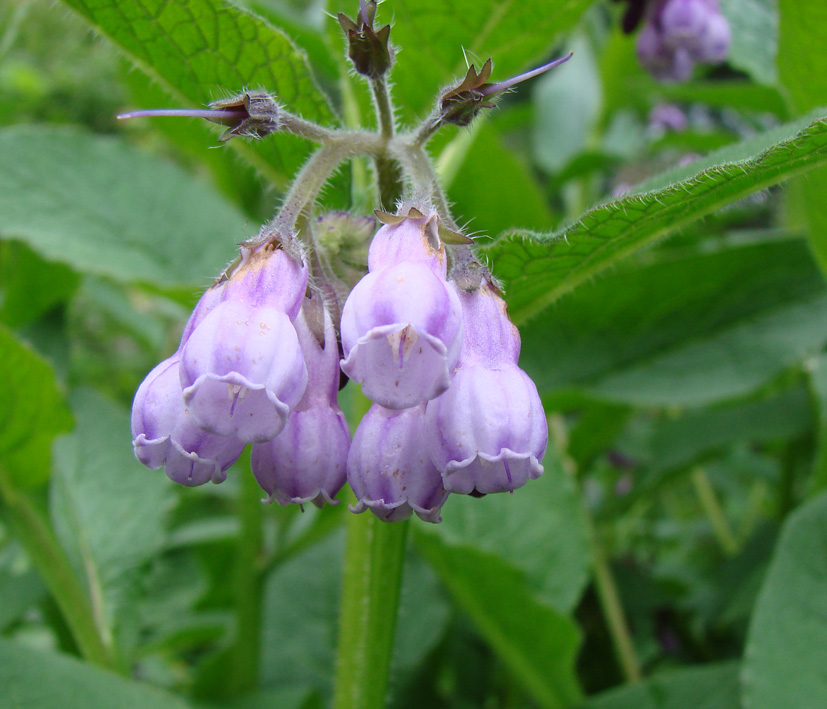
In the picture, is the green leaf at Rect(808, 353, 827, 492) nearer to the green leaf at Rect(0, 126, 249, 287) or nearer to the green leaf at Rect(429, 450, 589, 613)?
the green leaf at Rect(429, 450, 589, 613)

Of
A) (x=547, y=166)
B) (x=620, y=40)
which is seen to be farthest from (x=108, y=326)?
(x=620, y=40)

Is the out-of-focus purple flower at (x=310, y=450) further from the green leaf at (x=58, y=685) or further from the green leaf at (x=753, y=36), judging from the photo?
the green leaf at (x=753, y=36)

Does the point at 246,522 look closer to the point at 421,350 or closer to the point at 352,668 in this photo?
the point at 352,668

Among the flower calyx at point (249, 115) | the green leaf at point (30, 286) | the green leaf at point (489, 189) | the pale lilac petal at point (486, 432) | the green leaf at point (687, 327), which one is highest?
the flower calyx at point (249, 115)

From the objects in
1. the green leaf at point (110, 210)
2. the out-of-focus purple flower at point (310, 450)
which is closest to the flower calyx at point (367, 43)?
the out-of-focus purple flower at point (310, 450)

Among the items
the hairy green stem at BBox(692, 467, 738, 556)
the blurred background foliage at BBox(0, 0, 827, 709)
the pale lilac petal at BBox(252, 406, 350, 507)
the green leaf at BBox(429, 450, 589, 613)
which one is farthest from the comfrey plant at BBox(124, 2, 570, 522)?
the hairy green stem at BBox(692, 467, 738, 556)
